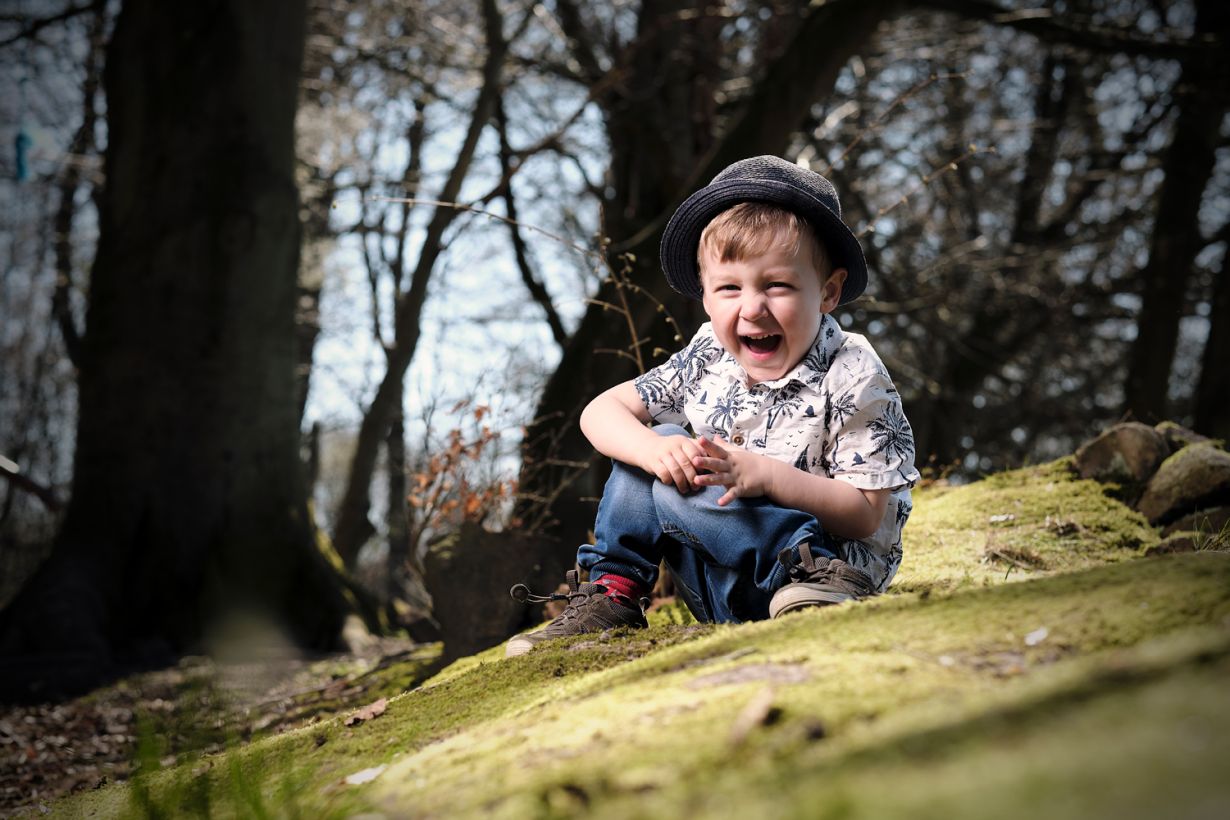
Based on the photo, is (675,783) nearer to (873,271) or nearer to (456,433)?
(456,433)

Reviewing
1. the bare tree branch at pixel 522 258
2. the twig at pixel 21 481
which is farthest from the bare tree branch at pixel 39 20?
the bare tree branch at pixel 522 258

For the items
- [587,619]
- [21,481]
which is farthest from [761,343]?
[21,481]

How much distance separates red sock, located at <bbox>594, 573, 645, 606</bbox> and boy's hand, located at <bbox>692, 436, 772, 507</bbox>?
0.43m

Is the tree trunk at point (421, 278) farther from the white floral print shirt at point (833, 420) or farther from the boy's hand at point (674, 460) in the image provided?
the boy's hand at point (674, 460)

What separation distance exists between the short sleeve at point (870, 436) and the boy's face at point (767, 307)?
0.19 m

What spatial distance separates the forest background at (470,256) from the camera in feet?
19.3

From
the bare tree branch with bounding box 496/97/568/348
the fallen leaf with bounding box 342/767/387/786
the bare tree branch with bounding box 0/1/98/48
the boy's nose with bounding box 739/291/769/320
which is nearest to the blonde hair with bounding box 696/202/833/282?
the boy's nose with bounding box 739/291/769/320

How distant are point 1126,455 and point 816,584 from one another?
278 cm

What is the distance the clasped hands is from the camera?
8.62ft

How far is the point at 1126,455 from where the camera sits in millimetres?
4656

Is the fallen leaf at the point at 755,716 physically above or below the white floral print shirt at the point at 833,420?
below

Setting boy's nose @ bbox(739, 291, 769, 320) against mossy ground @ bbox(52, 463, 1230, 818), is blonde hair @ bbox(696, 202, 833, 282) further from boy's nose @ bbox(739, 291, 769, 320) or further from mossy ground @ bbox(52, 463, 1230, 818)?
mossy ground @ bbox(52, 463, 1230, 818)

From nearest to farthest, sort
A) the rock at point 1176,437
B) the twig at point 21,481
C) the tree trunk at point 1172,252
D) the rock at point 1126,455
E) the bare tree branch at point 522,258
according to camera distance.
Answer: the rock at point 1126,455 < the rock at point 1176,437 < the twig at point 21,481 < the tree trunk at point 1172,252 < the bare tree branch at point 522,258

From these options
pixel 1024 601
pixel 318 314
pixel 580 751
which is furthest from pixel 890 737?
pixel 318 314
